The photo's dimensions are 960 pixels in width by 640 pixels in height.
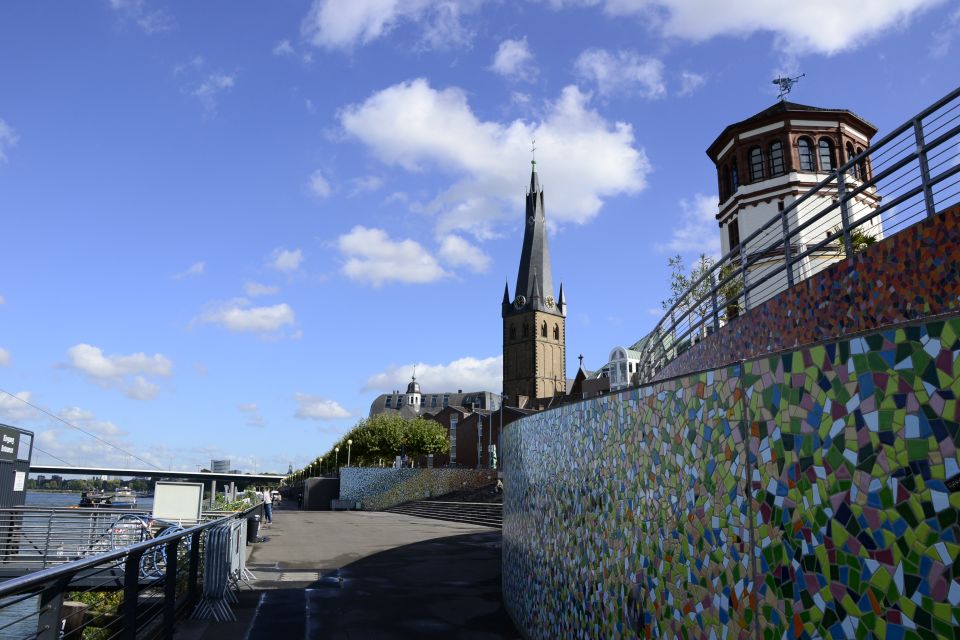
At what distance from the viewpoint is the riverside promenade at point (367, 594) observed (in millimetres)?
9180

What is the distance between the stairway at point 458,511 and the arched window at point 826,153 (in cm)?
1910

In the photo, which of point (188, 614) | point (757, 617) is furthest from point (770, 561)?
point (188, 614)

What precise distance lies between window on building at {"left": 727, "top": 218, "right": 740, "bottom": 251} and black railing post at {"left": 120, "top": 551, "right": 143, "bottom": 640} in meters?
25.5

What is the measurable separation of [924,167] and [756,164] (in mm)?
21758

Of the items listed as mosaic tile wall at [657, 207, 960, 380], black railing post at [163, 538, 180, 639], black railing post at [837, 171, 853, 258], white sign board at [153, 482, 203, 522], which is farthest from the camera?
white sign board at [153, 482, 203, 522]

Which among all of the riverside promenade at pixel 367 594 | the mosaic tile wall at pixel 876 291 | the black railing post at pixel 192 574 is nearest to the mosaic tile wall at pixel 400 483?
the riverside promenade at pixel 367 594

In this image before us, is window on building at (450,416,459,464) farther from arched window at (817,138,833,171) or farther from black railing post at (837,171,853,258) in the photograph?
black railing post at (837,171,853,258)

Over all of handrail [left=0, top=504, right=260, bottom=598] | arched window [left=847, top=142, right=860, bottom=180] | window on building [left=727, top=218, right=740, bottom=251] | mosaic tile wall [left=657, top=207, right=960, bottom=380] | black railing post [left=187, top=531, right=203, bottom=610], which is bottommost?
black railing post [left=187, top=531, right=203, bottom=610]

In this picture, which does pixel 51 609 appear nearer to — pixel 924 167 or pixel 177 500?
pixel 924 167

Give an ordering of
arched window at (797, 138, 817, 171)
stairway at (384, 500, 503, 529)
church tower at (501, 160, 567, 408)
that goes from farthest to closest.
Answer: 1. church tower at (501, 160, 567, 408)
2. stairway at (384, 500, 503, 529)
3. arched window at (797, 138, 817, 171)

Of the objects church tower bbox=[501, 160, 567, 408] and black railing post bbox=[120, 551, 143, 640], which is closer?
black railing post bbox=[120, 551, 143, 640]

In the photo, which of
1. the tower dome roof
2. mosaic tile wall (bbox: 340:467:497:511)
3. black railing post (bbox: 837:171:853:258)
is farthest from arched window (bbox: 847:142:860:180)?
the tower dome roof

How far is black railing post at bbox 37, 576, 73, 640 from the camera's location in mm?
4344

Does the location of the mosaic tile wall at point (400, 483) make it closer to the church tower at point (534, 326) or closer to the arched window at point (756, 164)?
the arched window at point (756, 164)
